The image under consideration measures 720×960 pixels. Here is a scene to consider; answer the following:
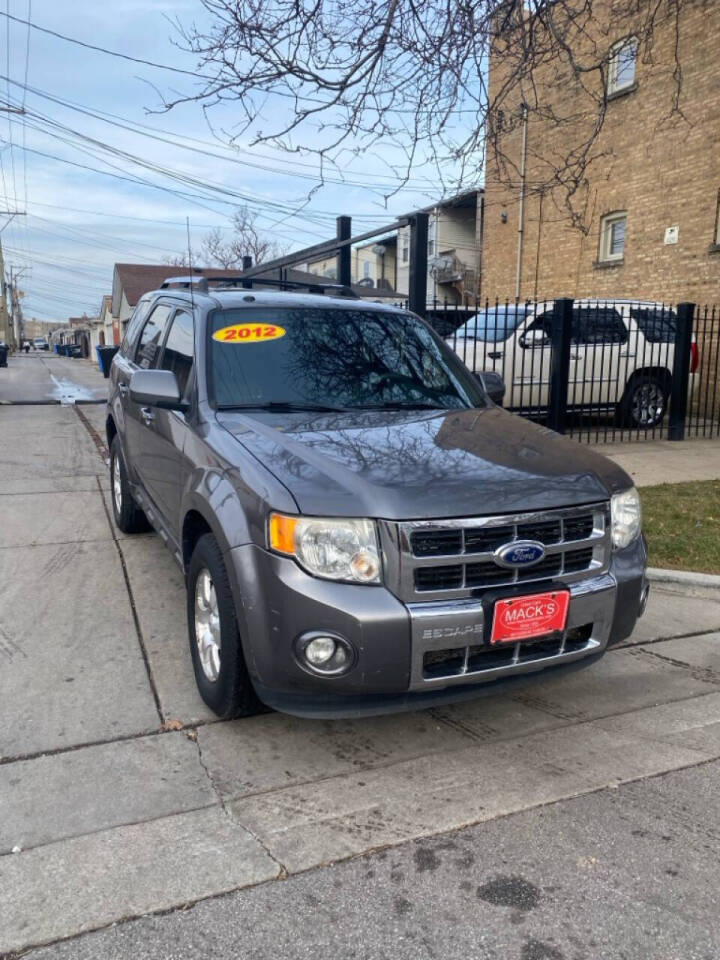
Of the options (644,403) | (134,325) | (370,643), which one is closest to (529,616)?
(370,643)

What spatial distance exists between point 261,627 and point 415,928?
112cm

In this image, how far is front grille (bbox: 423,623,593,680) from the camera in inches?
113

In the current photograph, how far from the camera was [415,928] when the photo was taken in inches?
90.4

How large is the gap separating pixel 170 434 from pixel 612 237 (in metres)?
14.8

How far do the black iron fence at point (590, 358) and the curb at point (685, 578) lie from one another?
5.09 m

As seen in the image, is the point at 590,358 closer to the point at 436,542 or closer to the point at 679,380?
the point at 679,380

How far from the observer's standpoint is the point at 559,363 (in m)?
10.4

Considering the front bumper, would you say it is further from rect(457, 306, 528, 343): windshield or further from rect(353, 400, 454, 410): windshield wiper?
rect(457, 306, 528, 343): windshield

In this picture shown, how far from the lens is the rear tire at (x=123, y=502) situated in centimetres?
610

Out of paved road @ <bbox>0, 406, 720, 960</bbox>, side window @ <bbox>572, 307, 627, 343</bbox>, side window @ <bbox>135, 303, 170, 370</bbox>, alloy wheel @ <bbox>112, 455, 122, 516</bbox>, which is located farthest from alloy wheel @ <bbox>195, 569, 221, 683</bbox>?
side window @ <bbox>572, 307, 627, 343</bbox>

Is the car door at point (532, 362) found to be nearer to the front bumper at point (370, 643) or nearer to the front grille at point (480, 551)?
the front grille at point (480, 551)

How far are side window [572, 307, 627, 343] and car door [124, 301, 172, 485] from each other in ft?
23.2

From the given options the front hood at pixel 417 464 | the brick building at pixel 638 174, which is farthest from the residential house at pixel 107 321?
the front hood at pixel 417 464

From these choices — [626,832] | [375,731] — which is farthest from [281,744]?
[626,832]
